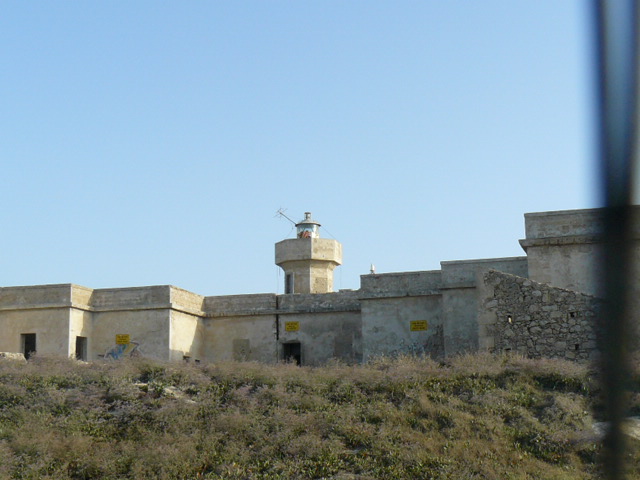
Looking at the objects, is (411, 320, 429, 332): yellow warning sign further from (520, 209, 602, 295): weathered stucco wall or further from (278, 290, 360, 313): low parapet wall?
(520, 209, 602, 295): weathered stucco wall

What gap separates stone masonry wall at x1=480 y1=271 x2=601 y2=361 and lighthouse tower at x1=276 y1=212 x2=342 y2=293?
11420mm

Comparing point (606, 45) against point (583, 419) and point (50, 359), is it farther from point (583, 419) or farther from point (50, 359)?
point (50, 359)

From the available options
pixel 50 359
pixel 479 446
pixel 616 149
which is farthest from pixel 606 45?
pixel 50 359

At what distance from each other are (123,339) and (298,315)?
19.8 ft

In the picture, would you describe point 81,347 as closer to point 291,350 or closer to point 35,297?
point 35,297

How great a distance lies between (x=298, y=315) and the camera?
27.3 metres

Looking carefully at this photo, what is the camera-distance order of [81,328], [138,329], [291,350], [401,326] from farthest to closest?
[291,350]
[81,328]
[138,329]
[401,326]

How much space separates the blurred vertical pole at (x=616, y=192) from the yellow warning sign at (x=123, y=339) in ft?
80.3

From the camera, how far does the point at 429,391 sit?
15.7 meters

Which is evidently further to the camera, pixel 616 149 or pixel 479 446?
pixel 479 446

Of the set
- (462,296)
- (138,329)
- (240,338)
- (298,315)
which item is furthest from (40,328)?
(462,296)

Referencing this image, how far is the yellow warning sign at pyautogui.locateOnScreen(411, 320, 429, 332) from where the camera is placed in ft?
81.1

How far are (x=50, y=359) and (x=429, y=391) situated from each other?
9793 mm

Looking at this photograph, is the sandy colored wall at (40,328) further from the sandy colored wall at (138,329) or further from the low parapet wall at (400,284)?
the low parapet wall at (400,284)
